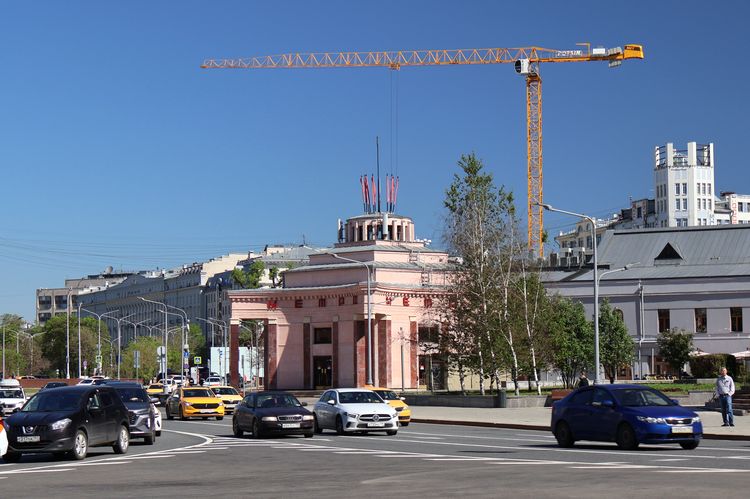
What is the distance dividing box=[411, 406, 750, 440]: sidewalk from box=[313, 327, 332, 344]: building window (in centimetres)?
3257

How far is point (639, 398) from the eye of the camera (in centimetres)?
2905

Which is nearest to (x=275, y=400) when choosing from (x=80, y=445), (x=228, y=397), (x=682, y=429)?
(x=80, y=445)

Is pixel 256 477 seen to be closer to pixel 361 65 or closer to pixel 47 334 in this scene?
pixel 361 65

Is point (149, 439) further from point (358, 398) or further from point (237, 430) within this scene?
point (358, 398)

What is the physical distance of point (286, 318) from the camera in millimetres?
96625

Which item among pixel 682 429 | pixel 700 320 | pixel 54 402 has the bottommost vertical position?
pixel 682 429

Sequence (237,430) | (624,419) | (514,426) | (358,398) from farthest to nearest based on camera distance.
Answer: (514,426), (358,398), (237,430), (624,419)

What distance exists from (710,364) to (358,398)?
154 ft

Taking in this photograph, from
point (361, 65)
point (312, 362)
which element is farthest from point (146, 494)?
point (361, 65)

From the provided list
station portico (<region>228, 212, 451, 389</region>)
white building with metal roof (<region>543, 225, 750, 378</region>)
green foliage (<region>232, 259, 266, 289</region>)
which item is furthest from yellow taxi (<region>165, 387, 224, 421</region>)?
green foliage (<region>232, 259, 266, 289</region>)

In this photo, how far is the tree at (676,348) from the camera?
8425 centimetres

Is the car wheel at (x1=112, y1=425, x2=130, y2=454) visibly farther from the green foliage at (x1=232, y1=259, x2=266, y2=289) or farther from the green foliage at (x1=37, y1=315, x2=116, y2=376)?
the green foliage at (x1=37, y1=315, x2=116, y2=376)

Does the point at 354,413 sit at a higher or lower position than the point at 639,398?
lower

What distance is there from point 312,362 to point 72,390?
218 feet
